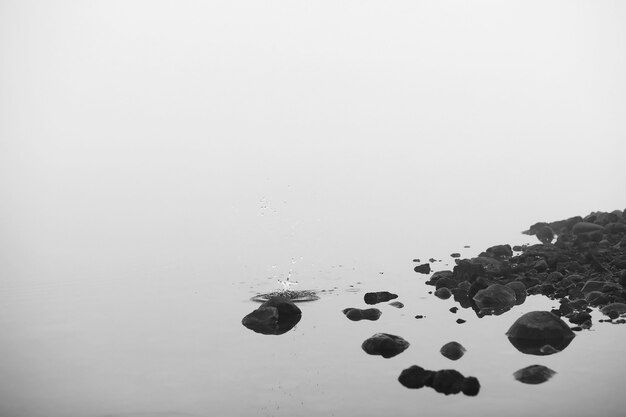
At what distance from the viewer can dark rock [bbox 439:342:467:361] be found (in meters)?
14.4

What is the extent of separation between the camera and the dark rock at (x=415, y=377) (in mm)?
12422

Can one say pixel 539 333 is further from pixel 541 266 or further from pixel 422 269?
pixel 422 269

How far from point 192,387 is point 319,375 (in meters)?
2.64

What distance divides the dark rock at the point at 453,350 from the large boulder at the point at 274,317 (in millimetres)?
4641

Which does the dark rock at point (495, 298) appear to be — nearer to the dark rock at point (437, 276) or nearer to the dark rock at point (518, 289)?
the dark rock at point (518, 289)

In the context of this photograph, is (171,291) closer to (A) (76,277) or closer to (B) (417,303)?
(A) (76,277)

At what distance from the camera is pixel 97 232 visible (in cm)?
4594

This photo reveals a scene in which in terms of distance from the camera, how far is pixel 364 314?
1847 cm

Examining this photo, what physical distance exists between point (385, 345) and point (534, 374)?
3.49m

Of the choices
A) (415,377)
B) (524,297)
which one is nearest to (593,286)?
(524,297)

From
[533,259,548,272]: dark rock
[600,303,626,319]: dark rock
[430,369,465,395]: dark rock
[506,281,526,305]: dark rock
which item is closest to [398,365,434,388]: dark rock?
[430,369,465,395]: dark rock

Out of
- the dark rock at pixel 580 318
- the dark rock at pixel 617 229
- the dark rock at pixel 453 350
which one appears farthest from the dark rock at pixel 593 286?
the dark rock at pixel 617 229

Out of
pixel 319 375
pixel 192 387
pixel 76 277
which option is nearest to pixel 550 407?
pixel 319 375

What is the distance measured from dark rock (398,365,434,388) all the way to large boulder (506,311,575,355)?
10.7ft
